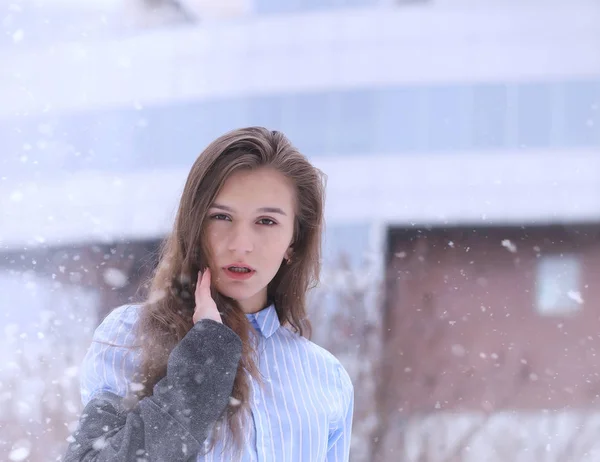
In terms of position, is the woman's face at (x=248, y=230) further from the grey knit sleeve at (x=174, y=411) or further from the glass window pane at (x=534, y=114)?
the glass window pane at (x=534, y=114)

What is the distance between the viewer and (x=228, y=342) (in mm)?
703

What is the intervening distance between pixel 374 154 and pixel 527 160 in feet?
4.03

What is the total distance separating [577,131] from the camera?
19.7ft

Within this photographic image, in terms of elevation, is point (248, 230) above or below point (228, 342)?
above

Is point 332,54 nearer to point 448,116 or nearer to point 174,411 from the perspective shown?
point 448,116

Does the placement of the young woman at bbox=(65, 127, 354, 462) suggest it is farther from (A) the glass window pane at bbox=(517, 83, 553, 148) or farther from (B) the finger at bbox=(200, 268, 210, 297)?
(A) the glass window pane at bbox=(517, 83, 553, 148)

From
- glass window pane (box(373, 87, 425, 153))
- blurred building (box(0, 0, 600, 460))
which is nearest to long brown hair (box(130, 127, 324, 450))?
blurred building (box(0, 0, 600, 460))

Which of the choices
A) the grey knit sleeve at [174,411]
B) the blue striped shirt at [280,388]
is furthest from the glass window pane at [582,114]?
the grey knit sleeve at [174,411]

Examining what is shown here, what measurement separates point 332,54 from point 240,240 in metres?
5.50

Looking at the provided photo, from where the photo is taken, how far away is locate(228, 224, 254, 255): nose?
30.4 inches

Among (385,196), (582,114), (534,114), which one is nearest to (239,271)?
(385,196)

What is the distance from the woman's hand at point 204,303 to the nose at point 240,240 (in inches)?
1.6

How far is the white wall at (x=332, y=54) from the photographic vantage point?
5.62 m

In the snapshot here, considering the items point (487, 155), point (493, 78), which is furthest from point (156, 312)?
point (493, 78)
